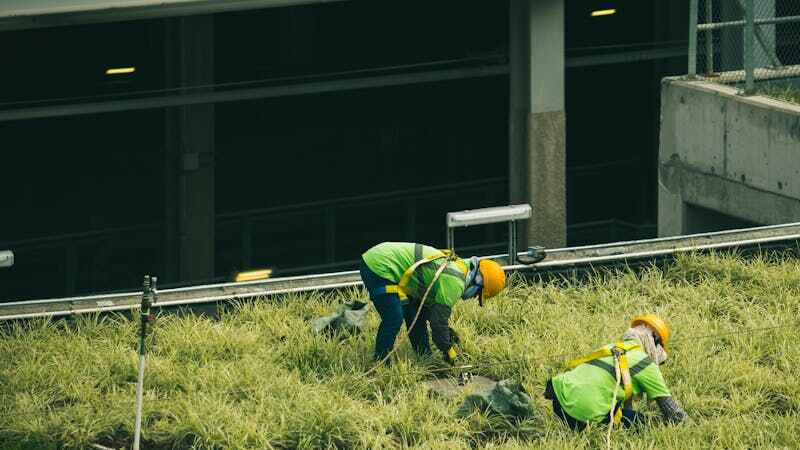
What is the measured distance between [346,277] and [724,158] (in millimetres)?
5989

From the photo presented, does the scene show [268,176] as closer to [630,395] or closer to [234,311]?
[234,311]

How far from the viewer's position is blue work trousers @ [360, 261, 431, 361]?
41.0 ft

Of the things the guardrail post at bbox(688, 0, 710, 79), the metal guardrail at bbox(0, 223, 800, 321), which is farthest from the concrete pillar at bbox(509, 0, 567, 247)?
the metal guardrail at bbox(0, 223, 800, 321)

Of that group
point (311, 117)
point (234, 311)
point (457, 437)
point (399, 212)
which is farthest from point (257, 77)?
point (457, 437)

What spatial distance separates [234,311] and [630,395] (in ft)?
14.6

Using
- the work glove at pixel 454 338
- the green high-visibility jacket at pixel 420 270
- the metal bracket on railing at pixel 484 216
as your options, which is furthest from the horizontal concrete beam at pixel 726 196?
the green high-visibility jacket at pixel 420 270

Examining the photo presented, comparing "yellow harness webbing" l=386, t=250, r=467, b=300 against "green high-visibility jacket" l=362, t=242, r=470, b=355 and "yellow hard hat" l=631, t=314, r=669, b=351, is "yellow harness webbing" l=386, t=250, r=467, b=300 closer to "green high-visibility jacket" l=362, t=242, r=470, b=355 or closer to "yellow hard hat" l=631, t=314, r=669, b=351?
"green high-visibility jacket" l=362, t=242, r=470, b=355

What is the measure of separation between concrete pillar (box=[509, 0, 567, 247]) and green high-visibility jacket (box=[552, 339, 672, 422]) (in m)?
11.6

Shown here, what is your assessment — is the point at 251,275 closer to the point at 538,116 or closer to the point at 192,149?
the point at 192,149

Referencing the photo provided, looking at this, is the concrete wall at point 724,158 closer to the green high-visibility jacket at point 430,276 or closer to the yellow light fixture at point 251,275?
the yellow light fixture at point 251,275

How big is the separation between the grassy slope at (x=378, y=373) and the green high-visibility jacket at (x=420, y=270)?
692mm

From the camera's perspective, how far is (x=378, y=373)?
12.6m

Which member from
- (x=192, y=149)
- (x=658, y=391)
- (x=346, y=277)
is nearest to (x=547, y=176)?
(x=192, y=149)

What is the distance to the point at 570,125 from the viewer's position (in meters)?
32.3
